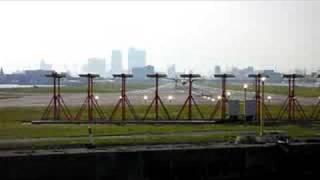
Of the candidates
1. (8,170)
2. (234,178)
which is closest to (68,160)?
(8,170)

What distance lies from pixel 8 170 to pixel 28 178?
1117 millimetres

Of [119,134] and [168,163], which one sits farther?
[119,134]

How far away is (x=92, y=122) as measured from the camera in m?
53.9

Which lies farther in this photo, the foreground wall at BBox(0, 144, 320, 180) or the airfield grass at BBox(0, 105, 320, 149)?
the airfield grass at BBox(0, 105, 320, 149)

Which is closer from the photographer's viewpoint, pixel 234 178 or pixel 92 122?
pixel 234 178

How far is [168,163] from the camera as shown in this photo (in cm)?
3119

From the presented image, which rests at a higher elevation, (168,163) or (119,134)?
(119,134)

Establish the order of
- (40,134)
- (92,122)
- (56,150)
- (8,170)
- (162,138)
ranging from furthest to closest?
(92,122), (40,134), (162,138), (56,150), (8,170)

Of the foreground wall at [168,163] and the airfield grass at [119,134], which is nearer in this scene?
the foreground wall at [168,163]

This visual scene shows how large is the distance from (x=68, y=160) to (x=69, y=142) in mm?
5895

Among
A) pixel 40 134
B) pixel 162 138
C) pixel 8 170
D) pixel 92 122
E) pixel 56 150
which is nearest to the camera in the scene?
pixel 8 170

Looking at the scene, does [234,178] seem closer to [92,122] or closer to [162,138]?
[162,138]

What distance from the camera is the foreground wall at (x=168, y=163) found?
1137 inches

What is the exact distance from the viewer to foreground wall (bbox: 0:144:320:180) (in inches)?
1137
